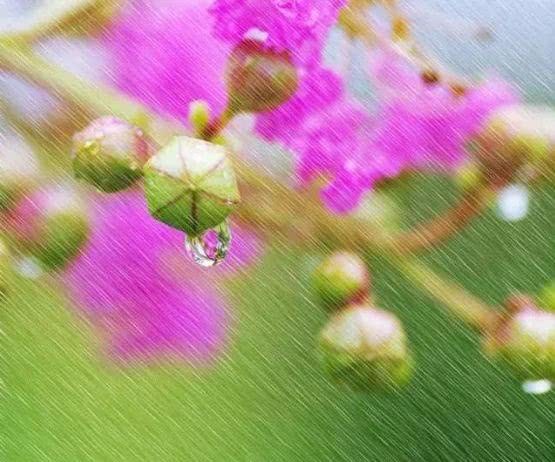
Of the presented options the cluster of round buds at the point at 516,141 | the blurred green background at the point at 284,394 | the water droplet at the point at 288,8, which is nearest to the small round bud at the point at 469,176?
the cluster of round buds at the point at 516,141

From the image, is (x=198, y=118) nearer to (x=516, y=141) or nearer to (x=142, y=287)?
(x=516, y=141)

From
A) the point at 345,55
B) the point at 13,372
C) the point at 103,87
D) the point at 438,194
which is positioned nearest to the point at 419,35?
the point at 345,55

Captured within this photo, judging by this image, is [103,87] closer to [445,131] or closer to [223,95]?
[223,95]

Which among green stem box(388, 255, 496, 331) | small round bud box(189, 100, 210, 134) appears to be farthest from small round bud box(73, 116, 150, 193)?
green stem box(388, 255, 496, 331)

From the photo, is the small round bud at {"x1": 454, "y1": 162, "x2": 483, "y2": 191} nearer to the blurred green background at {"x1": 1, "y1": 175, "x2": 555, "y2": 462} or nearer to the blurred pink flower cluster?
the blurred pink flower cluster

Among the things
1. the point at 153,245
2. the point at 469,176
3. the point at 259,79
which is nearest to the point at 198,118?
the point at 259,79
